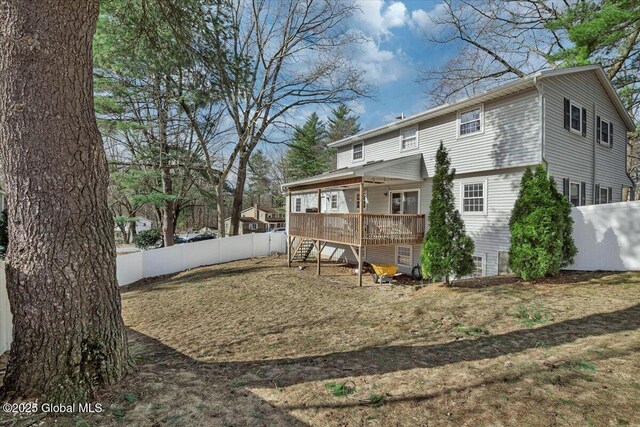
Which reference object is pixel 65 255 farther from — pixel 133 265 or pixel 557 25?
pixel 557 25

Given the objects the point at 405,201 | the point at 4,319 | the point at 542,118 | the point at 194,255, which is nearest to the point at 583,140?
the point at 542,118

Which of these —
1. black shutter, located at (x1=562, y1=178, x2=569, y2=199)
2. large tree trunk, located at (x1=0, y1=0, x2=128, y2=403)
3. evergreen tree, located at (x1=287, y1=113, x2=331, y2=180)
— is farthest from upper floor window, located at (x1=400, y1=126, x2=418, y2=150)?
evergreen tree, located at (x1=287, y1=113, x2=331, y2=180)

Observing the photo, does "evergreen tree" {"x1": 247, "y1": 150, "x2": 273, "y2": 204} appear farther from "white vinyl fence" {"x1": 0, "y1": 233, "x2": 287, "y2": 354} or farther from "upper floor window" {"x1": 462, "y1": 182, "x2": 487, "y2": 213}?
"upper floor window" {"x1": 462, "y1": 182, "x2": 487, "y2": 213}

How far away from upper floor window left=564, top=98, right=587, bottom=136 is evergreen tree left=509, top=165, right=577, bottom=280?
3754 mm

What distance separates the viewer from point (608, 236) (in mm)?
8477

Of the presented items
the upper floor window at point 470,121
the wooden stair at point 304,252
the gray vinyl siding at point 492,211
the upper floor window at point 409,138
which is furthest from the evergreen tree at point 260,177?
the upper floor window at point 470,121

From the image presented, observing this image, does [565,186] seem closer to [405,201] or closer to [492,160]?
[492,160]

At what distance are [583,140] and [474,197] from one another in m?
4.36

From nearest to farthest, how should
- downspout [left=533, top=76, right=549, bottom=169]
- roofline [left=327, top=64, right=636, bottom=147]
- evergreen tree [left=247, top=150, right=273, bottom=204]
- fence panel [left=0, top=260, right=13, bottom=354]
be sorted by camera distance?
fence panel [left=0, top=260, right=13, bottom=354] < downspout [left=533, top=76, right=549, bottom=169] < roofline [left=327, top=64, right=636, bottom=147] < evergreen tree [left=247, top=150, right=273, bottom=204]

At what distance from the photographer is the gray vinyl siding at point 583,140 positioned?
976 centimetres

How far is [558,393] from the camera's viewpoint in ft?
9.98

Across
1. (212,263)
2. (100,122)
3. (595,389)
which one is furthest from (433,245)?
(100,122)

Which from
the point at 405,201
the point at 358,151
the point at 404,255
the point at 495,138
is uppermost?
the point at 358,151

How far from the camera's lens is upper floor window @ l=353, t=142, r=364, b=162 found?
16.3m
